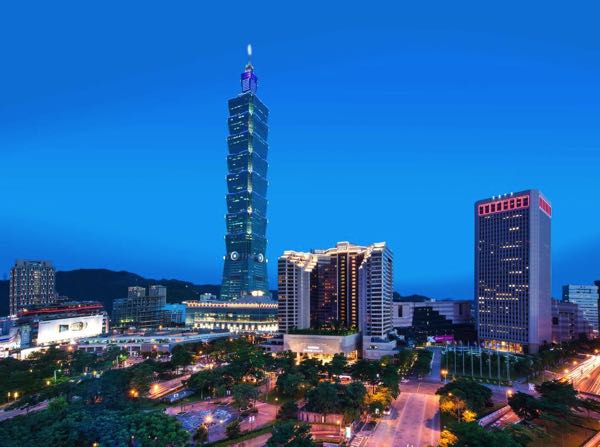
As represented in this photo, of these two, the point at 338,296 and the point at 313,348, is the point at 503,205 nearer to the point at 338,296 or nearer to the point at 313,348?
the point at 338,296

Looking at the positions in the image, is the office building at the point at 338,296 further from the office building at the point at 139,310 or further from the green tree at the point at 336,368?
the office building at the point at 139,310

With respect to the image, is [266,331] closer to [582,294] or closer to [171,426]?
[171,426]

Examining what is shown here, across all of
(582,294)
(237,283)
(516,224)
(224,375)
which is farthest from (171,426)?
(582,294)

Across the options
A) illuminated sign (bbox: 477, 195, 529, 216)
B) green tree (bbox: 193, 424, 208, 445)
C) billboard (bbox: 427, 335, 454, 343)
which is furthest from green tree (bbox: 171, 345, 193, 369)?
illuminated sign (bbox: 477, 195, 529, 216)

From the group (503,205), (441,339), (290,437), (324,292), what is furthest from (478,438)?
(441,339)

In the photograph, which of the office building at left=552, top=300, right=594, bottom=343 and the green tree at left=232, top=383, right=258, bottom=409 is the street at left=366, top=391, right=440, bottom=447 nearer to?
the green tree at left=232, top=383, right=258, bottom=409

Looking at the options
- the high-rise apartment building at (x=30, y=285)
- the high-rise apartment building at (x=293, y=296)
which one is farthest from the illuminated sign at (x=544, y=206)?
the high-rise apartment building at (x=30, y=285)

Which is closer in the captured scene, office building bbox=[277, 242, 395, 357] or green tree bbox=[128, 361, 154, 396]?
green tree bbox=[128, 361, 154, 396]
